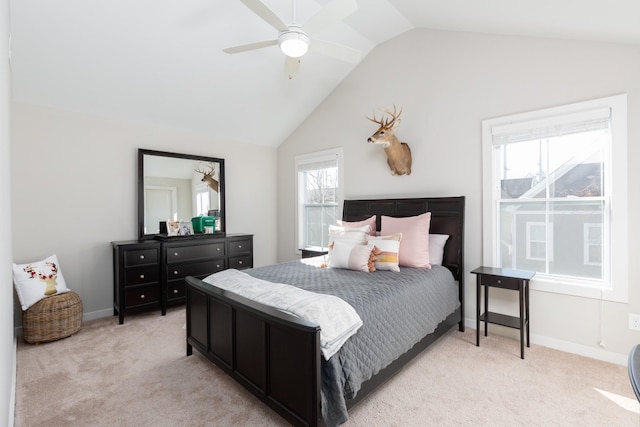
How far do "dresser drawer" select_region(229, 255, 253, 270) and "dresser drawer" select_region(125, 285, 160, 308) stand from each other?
3.32 ft

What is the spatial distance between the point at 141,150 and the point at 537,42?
14.6 ft

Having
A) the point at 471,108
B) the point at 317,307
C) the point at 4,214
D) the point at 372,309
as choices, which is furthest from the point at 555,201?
the point at 4,214

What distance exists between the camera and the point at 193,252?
4051 mm

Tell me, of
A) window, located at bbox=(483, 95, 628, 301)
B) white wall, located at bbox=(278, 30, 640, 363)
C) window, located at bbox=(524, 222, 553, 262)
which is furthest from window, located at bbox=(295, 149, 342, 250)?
window, located at bbox=(524, 222, 553, 262)

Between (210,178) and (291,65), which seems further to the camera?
(210,178)

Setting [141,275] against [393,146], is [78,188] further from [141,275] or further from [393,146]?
[393,146]

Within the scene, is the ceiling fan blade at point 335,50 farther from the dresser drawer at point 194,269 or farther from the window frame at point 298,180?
the dresser drawer at point 194,269

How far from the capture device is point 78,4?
2.59 meters

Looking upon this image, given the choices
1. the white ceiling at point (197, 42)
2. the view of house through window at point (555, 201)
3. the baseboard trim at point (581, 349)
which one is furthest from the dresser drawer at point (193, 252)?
the baseboard trim at point (581, 349)

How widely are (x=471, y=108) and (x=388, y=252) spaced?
1.82 metres

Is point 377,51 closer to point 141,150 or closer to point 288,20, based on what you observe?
point 288,20

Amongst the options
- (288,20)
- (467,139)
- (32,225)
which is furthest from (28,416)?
(467,139)

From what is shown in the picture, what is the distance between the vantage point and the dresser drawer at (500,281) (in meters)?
2.74

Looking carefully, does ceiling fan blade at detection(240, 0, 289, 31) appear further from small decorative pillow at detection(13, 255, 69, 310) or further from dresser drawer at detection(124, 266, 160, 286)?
small decorative pillow at detection(13, 255, 69, 310)
